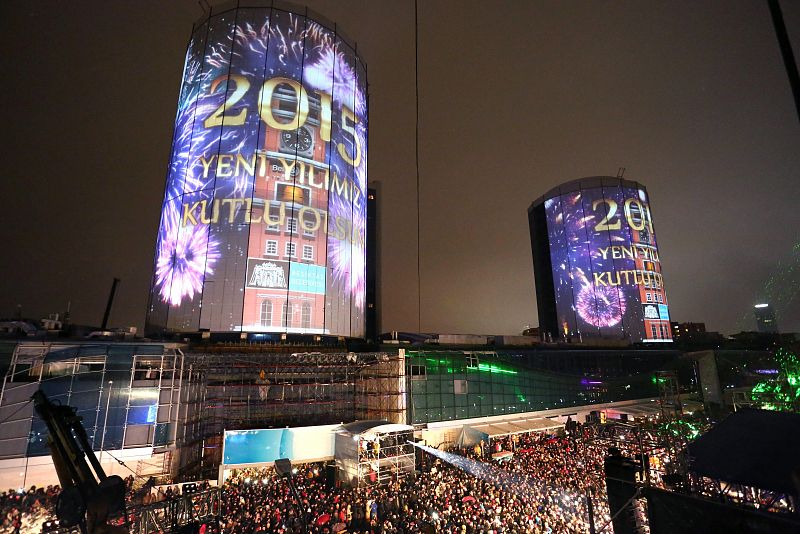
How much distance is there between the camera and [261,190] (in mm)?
34719

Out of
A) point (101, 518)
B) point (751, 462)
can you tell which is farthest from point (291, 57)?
point (751, 462)

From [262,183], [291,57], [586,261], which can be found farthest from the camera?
[586,261]

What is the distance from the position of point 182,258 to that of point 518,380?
32.5m

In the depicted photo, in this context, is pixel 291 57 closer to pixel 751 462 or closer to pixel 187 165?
pixel 187 165

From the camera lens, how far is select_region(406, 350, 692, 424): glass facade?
94.7 ft

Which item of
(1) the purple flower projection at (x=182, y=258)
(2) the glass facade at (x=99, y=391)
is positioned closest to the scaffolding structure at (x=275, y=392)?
(2) the glass facade at (x=99, y=391)

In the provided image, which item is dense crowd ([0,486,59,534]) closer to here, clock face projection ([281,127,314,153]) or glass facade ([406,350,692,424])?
glass facade ([406,350,692,424])

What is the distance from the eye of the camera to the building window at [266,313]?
3294 centimetres

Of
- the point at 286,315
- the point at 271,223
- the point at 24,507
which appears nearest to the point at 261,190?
the point at 271,223

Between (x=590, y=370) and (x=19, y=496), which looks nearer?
(x=19, y=496)

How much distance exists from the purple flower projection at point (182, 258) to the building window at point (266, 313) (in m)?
5.54

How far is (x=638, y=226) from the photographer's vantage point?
63.8 meters

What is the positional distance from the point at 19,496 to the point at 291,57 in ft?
128

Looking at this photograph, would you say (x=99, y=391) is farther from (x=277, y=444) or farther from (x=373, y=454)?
(x=373, y=454)
